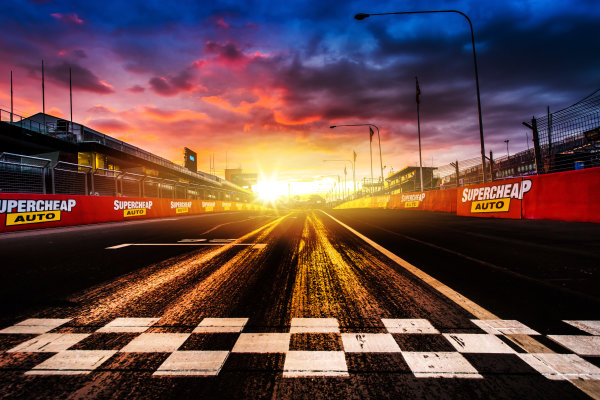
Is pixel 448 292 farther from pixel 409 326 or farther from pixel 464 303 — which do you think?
pixel 409 326

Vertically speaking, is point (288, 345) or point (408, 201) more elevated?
point (408, 201)

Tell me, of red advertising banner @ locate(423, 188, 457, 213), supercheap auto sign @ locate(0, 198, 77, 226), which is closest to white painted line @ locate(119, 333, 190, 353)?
supercheap auto sign @ locate(0, 198, 77, 226)

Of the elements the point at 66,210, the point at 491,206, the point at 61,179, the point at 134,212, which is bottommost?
the point at 491,206

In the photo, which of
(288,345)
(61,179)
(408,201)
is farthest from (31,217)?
(408,201)

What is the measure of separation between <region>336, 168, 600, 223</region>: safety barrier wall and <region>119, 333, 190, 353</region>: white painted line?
10313 millimetres

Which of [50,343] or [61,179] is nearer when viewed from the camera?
[50,343]

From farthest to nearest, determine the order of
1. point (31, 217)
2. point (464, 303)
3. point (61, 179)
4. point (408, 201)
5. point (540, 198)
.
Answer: point (408, 201), point (61, 179), point (31, 217), point (540, 198), point (464, 303)

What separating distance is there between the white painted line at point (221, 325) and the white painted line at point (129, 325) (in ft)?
1.22

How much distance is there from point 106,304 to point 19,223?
37.0ft

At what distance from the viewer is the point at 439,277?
3246 mm

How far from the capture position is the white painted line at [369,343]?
1.63 m

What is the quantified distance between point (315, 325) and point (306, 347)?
32 cm

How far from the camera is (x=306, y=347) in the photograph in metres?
1.66

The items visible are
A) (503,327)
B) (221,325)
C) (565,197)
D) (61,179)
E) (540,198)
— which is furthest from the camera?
(61,179)
